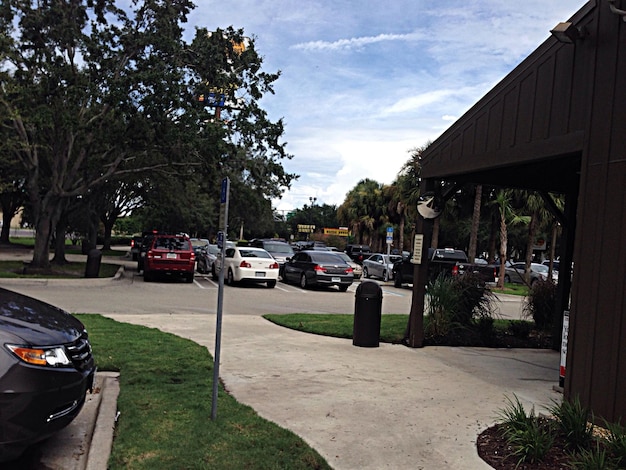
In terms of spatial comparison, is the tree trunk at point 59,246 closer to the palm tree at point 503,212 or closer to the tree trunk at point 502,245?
the palm tree at point 503,212

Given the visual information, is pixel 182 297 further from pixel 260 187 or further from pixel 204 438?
pixel 204 438

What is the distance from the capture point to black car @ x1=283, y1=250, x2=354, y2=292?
21.3 meters

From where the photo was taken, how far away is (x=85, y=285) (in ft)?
58.6

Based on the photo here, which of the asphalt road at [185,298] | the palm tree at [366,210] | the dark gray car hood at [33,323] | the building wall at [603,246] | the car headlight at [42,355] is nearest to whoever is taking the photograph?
the car headlight at [42,355]

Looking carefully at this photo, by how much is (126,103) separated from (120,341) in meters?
11.4

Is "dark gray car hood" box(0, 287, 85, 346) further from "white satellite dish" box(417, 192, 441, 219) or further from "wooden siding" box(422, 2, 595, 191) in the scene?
"white satellite dish" box(417, 192, 441, 219)

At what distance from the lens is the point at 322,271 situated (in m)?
21.3

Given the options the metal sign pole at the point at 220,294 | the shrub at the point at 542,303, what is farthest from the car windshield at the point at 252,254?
the metal sign pole at the point at 220,294

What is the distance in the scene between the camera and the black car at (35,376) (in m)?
3.89

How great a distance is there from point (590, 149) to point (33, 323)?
17.2 ft

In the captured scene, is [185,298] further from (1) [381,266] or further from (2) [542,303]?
(1) [381,266]

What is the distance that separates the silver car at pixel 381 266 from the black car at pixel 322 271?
251 inches

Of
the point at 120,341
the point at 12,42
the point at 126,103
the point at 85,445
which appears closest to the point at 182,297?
the point at 126,103

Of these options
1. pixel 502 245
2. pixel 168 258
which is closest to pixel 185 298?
pixel 168 258
